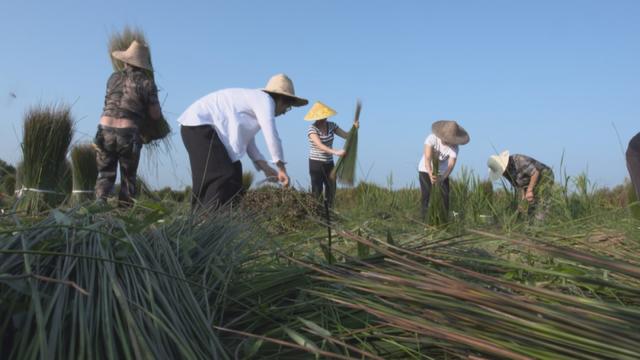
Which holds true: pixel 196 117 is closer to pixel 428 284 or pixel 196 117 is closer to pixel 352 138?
pixel 352 138

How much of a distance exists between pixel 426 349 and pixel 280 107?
8.63 feet

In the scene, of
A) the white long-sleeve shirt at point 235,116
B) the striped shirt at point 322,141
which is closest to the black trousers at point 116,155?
the white long-sleeve shirt at point 235,116

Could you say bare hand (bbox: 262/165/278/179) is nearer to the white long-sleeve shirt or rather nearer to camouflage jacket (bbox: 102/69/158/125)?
the white long-sleeve shirt

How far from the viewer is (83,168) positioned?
5008 millimetres

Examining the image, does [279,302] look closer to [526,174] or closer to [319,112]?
[319,112]

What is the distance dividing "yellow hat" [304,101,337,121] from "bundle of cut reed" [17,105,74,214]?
106 inches

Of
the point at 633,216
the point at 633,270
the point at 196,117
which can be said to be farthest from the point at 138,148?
the point at 633,270

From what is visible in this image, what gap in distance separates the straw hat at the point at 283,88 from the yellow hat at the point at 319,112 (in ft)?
7.73

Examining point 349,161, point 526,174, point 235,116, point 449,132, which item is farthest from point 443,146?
point 235,116

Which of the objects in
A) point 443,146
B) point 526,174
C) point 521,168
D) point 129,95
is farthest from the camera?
point 521,168

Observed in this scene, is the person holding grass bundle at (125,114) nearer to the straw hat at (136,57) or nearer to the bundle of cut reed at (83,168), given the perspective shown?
the straw hat at (136,57)

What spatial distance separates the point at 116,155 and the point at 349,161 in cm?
166

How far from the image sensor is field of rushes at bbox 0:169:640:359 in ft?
2.96

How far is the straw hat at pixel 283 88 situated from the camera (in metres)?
3.48
